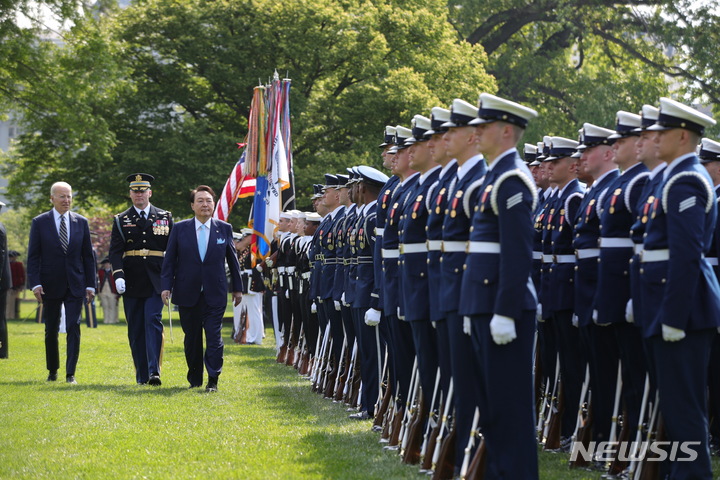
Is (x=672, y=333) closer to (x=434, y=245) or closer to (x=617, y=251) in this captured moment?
(x=617, y=251)

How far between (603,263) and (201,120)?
26.5 meters

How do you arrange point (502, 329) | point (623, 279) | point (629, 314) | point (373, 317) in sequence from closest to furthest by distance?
point (502, 329), point (629, 314), point (623, 279), point (373, 317)

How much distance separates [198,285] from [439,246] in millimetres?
5981

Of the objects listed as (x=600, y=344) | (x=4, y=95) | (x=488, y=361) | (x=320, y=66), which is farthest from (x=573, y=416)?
(x=320, y=66)

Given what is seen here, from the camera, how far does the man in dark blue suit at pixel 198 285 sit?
41.2 feet

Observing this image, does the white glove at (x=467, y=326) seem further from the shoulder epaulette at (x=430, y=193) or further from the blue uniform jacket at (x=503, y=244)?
the shoulder epaulette at (x=430, y=193)

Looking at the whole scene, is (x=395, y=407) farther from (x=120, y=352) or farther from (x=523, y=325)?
(x=120, y=352)

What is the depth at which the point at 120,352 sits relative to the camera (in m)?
19.0

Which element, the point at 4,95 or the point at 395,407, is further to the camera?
the point at 4,95

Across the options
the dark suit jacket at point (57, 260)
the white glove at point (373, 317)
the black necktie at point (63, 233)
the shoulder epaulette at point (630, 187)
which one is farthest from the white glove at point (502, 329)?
the black necktie at point (63, 233)

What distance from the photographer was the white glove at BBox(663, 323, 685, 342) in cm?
625

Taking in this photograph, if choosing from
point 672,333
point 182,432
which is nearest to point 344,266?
point 182,432

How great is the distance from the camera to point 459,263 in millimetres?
6734

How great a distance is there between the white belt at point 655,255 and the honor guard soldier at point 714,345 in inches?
45.1
